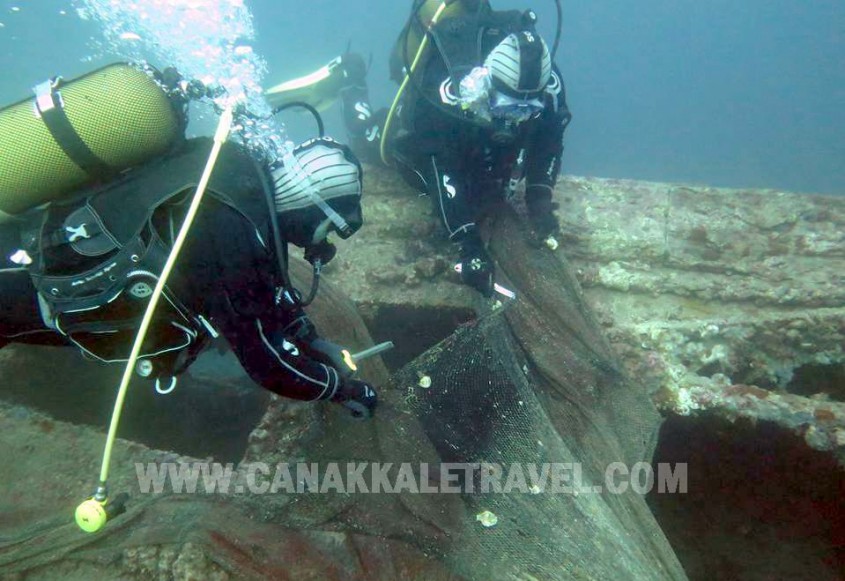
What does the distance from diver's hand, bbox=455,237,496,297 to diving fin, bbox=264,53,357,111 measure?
19.5 ft

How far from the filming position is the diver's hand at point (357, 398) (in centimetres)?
250

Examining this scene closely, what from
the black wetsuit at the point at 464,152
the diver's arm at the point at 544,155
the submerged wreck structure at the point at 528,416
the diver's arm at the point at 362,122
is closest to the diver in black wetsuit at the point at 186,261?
the submerged wreck structure at the point at 528,416

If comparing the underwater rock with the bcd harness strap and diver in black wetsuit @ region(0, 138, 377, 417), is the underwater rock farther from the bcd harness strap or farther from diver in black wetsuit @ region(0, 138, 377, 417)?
the bcd harness strap

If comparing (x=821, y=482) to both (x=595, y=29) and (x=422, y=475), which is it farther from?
(x=595, y=29)

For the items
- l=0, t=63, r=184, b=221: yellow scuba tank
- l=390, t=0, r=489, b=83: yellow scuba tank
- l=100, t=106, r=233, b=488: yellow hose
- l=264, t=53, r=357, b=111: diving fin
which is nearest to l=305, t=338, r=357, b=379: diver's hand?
l=100, t=106, r=233, b=488: yellow hose

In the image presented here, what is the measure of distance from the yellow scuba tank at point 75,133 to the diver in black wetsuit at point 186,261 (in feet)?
0.30

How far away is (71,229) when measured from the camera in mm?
1934

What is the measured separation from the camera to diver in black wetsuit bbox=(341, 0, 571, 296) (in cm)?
387

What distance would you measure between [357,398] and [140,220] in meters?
1.29

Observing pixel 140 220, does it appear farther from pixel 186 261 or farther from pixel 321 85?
pixel 321 85

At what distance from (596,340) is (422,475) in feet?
5.49

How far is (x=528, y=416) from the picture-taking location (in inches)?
104

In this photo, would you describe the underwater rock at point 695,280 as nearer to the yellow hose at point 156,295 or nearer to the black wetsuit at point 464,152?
the black wetsuit at point 464,152

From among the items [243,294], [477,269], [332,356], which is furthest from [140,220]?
[477,269]
